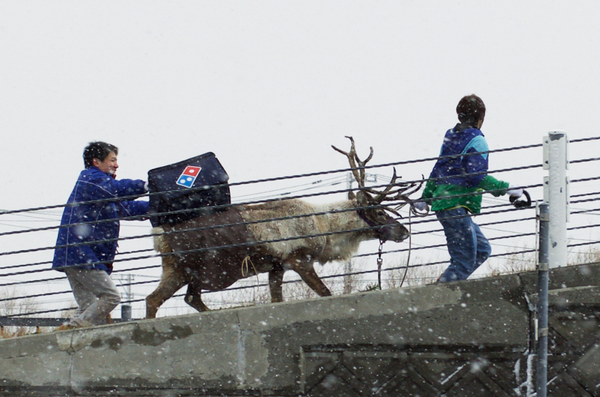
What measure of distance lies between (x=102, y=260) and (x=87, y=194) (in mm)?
580

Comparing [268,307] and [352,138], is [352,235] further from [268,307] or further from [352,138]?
[268,307]

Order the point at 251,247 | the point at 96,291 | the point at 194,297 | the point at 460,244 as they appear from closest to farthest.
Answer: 1. the point at 460,244
2. the point at 96,291
3. the point at 251,247
4. the point at 194,297

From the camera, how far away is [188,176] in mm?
6574

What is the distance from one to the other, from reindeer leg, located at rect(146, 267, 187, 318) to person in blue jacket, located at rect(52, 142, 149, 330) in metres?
1.30

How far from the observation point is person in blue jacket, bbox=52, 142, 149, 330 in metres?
5.73

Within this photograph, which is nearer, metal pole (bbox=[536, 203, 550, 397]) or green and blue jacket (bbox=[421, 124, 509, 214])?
metal pole (bbox=[536, 203, 550, 397])

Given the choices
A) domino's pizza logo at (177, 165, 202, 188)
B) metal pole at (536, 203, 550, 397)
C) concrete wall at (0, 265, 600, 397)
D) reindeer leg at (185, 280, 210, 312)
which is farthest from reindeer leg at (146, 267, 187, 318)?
metal pole at (536, 203, 550, 397)

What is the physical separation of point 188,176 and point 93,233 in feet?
3.65

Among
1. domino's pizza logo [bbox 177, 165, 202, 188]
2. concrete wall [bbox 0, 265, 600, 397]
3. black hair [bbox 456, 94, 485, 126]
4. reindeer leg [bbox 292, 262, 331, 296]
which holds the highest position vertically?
black hair [bbox 456, 94, 485, 126]

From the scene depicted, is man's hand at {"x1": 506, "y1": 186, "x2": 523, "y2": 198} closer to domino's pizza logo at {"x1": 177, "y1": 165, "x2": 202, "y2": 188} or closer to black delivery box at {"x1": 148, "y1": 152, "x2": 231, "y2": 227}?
black delivery box at {"x1": 148, "y1": 152, "x2": 231, "y2": 227}

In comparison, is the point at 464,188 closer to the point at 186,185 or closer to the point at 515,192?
the point at 515,192

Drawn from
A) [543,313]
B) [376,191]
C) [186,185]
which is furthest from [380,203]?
[543,313]

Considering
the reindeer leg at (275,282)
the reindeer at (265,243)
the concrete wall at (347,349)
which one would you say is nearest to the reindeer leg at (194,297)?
the reindeer at (265,243)

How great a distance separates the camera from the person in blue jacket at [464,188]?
5.59 m
